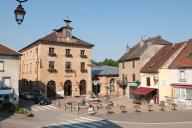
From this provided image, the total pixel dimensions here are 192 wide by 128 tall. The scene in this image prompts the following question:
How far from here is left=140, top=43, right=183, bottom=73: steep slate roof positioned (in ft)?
133

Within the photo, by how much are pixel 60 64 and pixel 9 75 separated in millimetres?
12746

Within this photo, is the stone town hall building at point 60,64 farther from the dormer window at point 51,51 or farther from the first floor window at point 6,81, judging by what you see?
the first floor window at point 6,81

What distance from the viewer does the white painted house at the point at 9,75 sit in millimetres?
36281

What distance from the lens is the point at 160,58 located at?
4262 cm

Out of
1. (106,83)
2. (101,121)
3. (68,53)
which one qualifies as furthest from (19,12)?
(106,83)

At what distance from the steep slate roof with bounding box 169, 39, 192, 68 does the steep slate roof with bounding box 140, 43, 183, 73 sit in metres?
1.74

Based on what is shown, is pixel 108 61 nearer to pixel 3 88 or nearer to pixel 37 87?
pixel 37 87

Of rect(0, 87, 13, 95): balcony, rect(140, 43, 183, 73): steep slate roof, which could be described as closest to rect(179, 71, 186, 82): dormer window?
rect(140, 43, 183, 73): steep slate roof

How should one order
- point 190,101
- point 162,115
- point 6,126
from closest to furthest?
point 6,126
point 162,115
point 190,101

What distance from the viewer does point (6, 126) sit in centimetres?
2397

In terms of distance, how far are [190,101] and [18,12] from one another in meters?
29.0

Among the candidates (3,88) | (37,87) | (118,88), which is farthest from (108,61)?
(3,88)

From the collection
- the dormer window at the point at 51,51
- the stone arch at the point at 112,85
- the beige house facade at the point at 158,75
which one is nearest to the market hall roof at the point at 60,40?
the dormer window at the point at 51,51

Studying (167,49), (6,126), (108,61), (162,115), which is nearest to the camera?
(6,126)
